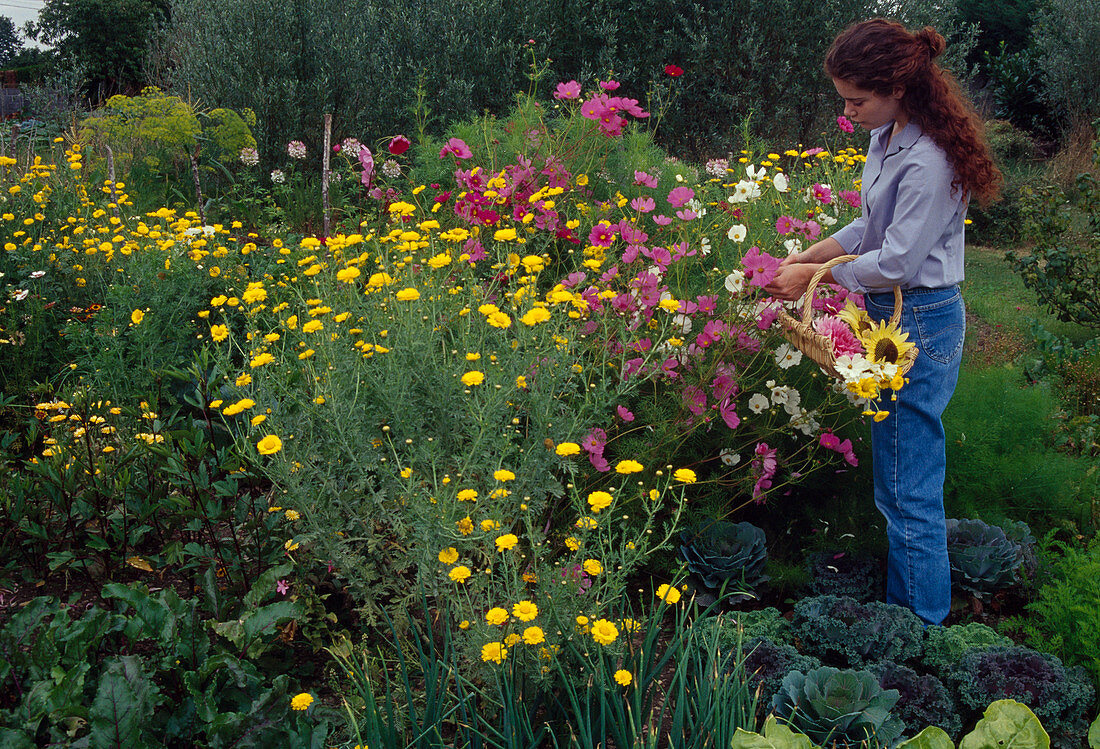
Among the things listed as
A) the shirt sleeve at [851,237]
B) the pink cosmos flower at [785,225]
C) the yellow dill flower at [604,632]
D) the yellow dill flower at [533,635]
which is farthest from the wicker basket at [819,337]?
the yellow dill flower at [533,635]

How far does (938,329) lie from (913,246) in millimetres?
287

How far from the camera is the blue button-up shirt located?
2.14m

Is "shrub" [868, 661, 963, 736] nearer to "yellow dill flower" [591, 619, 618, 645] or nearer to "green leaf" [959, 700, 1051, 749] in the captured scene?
"green leaf" [959, 700, 1051, 749]

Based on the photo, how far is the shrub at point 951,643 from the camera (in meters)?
2.22

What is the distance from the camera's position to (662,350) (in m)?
2.66

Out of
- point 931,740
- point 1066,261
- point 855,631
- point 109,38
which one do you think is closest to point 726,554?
point 855,631

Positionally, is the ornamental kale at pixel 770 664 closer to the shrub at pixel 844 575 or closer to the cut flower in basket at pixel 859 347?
the shrub at pixel 844 575

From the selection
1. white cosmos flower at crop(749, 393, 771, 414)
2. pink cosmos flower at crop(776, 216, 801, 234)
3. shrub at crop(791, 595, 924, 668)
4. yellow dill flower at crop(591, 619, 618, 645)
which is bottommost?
shrub at crop(791, 595, 924, 668)

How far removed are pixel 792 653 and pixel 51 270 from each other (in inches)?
158

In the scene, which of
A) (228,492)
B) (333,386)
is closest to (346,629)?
A: (228,492)

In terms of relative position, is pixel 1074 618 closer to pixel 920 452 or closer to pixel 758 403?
pixel 920 452

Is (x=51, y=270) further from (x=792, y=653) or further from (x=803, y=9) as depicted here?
(x=803, y=9)

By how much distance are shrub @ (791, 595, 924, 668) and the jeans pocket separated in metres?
0.73

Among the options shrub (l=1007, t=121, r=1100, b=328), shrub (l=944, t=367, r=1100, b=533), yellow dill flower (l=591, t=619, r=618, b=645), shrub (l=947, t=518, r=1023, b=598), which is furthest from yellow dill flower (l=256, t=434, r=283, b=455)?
shrub (l=1007, t=121, r=1100, b=328)
